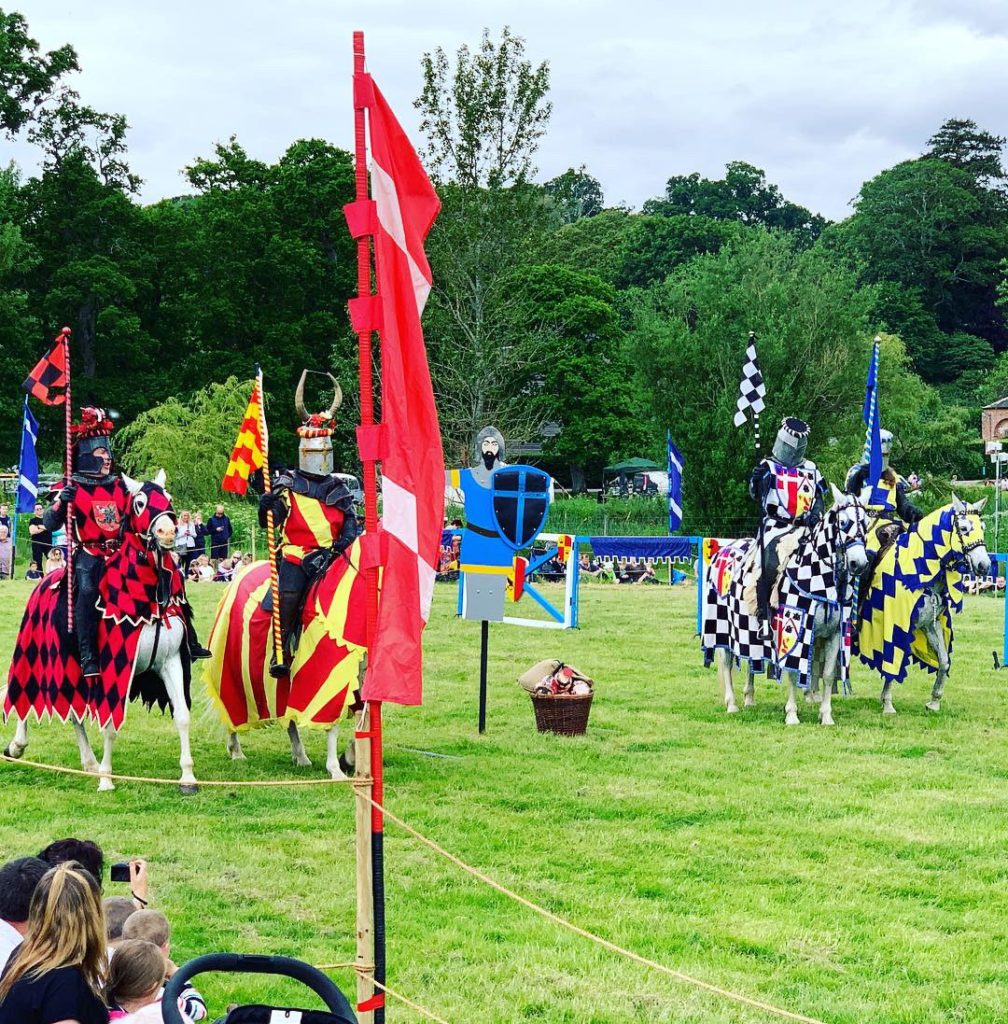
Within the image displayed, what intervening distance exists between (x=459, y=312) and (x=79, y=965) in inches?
1481

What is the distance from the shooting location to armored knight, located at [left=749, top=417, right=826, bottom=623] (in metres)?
13.0

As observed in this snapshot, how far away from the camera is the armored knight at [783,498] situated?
13.0 m

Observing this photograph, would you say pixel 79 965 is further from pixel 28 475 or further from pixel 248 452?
pixel 28 475

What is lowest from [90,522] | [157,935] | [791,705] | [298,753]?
[298,753]

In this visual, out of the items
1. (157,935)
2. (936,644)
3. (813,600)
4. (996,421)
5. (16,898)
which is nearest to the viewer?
(157,935)

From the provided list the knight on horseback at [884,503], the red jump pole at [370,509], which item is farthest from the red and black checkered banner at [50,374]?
the knight on horseback at [884,503]

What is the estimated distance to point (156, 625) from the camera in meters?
10.1

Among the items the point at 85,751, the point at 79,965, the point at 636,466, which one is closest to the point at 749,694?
the point at 85,751

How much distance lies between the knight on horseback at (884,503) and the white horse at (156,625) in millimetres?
6830

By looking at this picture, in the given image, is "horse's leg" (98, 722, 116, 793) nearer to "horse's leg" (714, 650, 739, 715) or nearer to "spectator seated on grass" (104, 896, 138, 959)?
"spectator seated on grass" (104, 896, 138, 959)

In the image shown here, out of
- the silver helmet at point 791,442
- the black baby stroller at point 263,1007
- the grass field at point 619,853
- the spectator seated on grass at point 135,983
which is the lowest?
the grass field at point 619,853

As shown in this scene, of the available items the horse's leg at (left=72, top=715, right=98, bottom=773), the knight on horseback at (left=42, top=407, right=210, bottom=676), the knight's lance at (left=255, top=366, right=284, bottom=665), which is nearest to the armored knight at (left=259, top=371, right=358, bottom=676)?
the knight's lance at (left=255, top=366, right=284, bottom=665)

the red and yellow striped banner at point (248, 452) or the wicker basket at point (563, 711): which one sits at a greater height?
the red and yellow striped banner at point (248, 452)

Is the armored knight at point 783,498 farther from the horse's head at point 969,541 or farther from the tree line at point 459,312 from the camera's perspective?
the tree line at point 459,312
